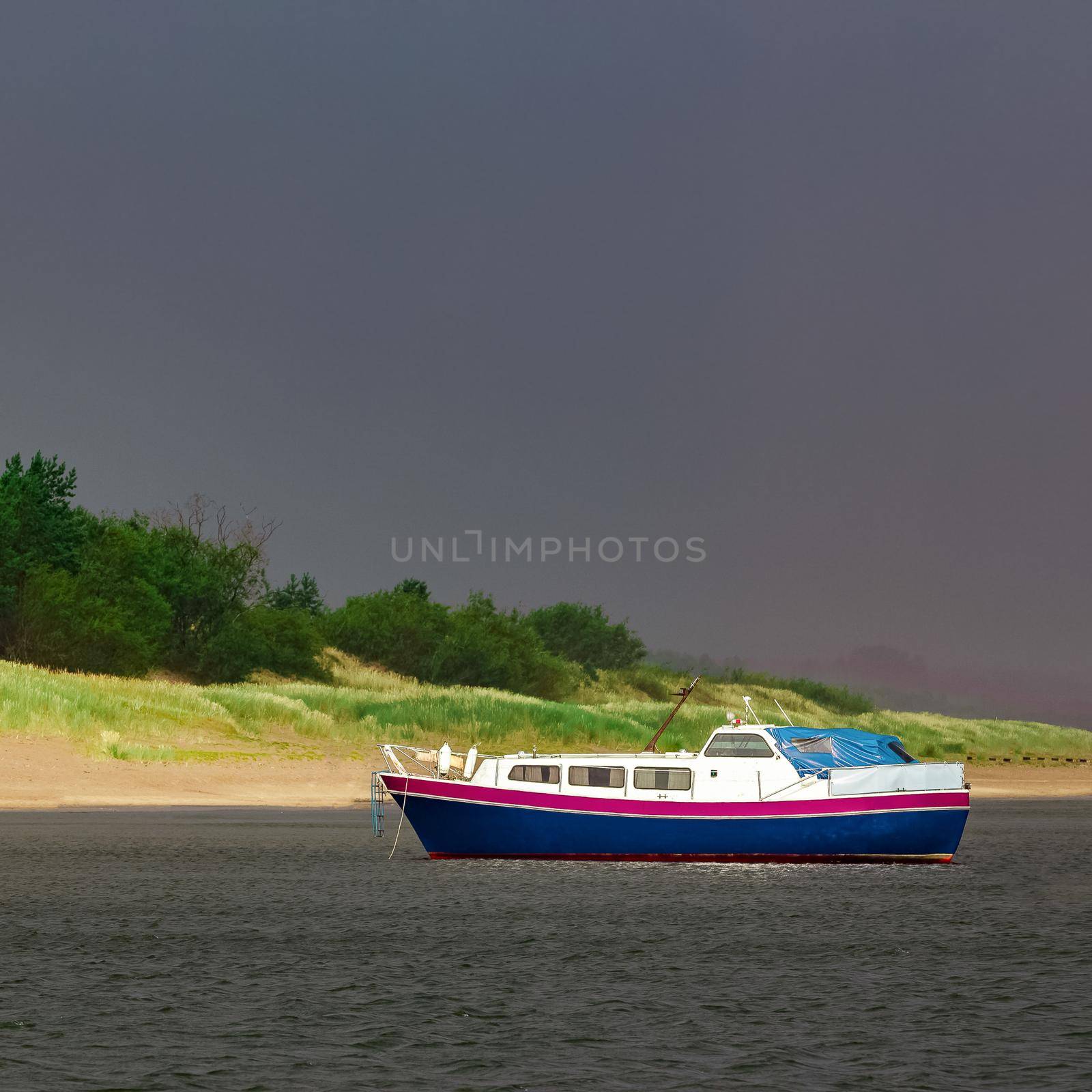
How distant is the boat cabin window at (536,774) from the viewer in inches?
1809

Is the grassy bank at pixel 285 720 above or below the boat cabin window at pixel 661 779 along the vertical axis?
above

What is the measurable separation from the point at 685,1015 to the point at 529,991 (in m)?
3.06

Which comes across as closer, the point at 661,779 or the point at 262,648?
the point at 661,779

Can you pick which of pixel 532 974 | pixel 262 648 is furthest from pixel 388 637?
pixel 532 974

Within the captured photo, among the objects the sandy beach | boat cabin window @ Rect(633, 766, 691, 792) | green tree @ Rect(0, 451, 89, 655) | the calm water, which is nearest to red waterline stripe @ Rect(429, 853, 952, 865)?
the calm water

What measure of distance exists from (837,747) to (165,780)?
36.4 metres

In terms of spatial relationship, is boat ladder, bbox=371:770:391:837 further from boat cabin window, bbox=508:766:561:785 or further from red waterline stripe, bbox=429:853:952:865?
boat cabin window, bbox=508:766:561:785

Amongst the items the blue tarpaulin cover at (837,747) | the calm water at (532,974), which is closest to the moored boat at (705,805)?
the blue tarpaulin cover at (837,747)

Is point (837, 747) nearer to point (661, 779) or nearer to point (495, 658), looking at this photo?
point (661, 779)

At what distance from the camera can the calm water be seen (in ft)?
62.7

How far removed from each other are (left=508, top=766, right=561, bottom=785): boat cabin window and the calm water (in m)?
2.67

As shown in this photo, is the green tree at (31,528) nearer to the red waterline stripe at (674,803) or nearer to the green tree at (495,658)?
the green tree at (495,658)

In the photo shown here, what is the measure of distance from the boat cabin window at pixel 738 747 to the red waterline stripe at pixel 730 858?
284cm

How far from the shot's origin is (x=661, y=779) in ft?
149
